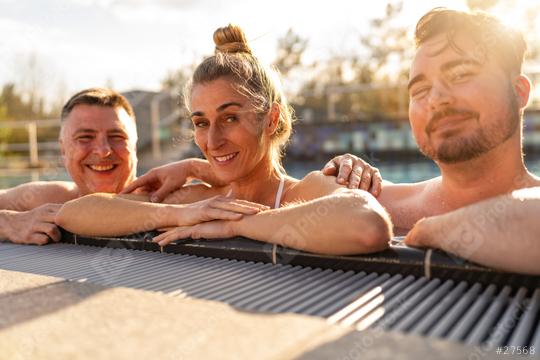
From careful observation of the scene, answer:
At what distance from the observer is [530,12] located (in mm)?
12594

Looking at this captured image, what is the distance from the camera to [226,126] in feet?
8.16

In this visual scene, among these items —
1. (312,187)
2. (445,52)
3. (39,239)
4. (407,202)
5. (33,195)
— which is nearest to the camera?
(445,52)

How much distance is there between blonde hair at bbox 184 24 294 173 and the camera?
2500 millimetres

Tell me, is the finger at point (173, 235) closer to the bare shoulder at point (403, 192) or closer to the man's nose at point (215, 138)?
the man's nose at point (215, 138)

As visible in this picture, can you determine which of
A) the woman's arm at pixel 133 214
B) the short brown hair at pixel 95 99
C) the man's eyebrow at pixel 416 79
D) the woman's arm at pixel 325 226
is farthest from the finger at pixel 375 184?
the short brown hair at pixel 95 99

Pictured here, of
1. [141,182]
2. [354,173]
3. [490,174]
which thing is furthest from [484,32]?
[141,182]

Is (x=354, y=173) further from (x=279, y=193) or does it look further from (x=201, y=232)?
(x=201, y=232)

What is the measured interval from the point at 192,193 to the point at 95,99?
1.12m

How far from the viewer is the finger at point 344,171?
2393mm

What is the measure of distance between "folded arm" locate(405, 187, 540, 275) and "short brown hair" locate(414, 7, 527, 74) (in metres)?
0.89

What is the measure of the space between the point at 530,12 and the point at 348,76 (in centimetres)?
502

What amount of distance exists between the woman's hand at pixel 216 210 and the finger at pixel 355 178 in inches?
19.2

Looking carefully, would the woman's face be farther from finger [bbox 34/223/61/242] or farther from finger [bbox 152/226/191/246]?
finger [bbox 34/223/61/242]

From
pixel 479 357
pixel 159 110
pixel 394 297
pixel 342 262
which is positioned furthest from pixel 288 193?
pixel 159 110
